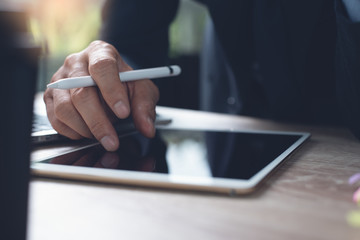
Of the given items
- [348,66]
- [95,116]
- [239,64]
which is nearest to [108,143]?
[95,116]

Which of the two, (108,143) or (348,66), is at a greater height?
(348,66)

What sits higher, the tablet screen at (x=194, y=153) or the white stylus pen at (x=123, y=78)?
the white stylus pen at (x=123, y=78)

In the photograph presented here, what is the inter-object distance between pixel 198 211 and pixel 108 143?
23 centimetres

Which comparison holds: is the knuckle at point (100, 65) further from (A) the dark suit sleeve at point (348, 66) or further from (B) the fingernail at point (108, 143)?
(A) the dark suit sleeve at point (348, 66)

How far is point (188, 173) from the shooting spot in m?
0.31

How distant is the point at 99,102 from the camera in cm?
48

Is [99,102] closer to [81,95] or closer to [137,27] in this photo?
[81,95]

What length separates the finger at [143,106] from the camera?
512 millimetres

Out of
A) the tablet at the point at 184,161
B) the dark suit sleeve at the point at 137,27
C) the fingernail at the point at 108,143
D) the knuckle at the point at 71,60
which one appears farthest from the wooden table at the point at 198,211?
the dark suit sleeve at the point at 137,27

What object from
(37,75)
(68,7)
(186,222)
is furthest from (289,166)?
(68,7)

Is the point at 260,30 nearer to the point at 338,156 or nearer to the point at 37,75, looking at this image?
the point at 338,156

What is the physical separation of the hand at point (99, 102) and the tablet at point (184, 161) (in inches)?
1.0

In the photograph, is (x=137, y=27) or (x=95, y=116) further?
(x=137, y=27)

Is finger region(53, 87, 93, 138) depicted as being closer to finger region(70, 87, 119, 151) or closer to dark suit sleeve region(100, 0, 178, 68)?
finger region(70, 87, 119, 151)
